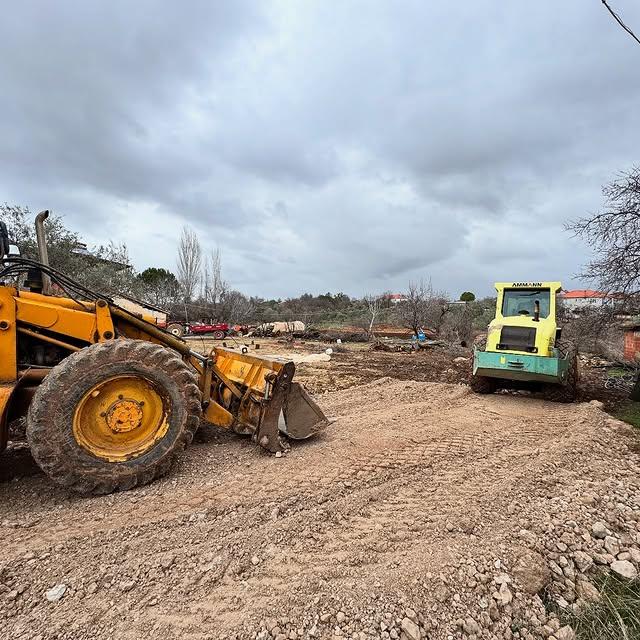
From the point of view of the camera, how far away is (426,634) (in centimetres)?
221

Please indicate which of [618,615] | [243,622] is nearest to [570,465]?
[618,615]

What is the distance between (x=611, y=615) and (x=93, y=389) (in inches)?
157

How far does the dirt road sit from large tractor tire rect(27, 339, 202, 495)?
0.23m

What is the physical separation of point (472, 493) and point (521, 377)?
4.80 metres

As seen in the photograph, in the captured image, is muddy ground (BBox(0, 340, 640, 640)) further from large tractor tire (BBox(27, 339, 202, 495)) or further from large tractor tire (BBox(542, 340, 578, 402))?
large tractor tire (BBox(542, 340, 578, 402))

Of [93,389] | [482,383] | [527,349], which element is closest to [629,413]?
[527,349]

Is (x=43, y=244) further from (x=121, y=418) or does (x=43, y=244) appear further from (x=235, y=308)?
(x=235, y=308)

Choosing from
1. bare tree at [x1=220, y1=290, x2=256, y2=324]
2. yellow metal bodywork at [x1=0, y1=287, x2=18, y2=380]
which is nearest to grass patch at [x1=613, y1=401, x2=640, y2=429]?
yellow metal bodywork at [x1=0, y1=287, x2=18, y2=380]

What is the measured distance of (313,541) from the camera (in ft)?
9.51

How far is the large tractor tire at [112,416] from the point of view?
3.26 meters

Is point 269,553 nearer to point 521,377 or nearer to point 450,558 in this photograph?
point 450,558

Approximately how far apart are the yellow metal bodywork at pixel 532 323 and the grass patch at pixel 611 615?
18.1ft

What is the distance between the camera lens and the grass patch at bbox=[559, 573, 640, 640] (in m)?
2.32

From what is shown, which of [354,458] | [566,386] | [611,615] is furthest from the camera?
[566,386]
